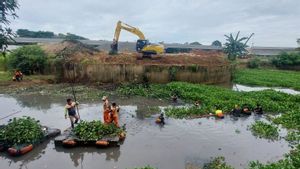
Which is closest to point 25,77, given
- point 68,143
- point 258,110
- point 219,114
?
point 68,143

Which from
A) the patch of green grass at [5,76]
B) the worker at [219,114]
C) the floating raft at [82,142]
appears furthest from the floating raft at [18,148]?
the patch of green grass at [5,76]

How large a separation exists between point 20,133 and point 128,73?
1792 centimetres

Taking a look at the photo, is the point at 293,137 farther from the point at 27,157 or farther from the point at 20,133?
the point at 20,133

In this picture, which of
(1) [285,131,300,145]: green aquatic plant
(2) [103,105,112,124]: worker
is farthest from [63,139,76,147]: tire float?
(1) [285,131,300,145]: green aquatic plant

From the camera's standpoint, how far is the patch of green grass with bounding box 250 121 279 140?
14.9 metres

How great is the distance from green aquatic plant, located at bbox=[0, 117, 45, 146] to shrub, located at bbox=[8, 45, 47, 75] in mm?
21276

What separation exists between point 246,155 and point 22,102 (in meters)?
17.0

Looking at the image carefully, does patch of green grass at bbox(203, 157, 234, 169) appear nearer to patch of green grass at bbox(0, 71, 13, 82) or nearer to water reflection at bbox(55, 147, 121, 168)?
water reflection at bbox(55, 147, 121, 168)

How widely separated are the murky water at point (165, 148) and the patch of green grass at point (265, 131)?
0.44m

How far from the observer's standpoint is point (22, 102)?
891 inches

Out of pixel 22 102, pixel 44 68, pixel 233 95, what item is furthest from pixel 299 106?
pixel 44 68

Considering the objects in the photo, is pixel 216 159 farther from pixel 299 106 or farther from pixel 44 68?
→ pixel 44 68

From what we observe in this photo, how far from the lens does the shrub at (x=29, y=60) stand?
3328 centimetres

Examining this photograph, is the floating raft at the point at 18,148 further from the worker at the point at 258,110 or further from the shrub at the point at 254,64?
the shrub at the point at 254,64
